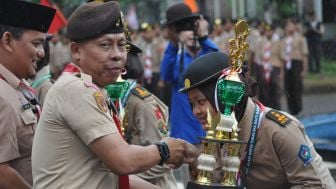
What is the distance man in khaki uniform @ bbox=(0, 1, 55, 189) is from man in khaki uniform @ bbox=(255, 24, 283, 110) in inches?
581

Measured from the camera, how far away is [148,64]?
22016 mm

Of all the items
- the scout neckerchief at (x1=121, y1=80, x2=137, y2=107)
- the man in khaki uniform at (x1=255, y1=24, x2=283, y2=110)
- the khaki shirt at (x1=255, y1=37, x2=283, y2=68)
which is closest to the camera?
the scout neckerchief at (x1=121, y1=80, x2=137, y2=107)

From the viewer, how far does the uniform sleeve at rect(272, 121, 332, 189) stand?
15.1ft

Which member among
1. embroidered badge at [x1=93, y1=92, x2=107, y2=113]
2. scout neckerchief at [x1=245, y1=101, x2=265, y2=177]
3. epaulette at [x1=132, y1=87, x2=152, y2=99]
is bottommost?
epaulette at [x1=132, y1=87, x2=152, y2=99]

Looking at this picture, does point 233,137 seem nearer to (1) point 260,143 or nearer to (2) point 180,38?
(1) point 260,143

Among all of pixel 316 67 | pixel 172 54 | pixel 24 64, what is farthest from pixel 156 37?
pixel 24 64

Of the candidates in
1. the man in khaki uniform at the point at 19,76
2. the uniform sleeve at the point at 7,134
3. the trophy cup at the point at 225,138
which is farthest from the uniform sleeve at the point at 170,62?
the trophy cup at the point at 225,138

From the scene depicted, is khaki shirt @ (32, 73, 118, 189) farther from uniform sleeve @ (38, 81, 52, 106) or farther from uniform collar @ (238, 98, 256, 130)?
uniform sleeve @ (38, 81, 52, 106)

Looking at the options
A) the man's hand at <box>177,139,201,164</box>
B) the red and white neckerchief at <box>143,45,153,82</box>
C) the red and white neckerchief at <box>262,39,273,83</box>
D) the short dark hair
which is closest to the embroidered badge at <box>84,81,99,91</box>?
the man's hand at <box>177,139,201,164</box>

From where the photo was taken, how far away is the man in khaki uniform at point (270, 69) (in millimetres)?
20448

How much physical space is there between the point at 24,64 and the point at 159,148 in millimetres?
1363

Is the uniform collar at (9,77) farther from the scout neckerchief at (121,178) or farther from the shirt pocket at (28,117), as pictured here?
the scout neckerchief at (121,178)

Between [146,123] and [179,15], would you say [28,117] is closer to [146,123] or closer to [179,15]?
[146,123]

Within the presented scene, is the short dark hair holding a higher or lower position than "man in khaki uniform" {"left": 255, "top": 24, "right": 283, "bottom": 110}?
higher
